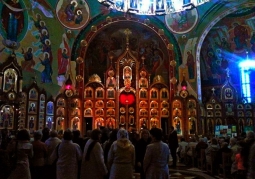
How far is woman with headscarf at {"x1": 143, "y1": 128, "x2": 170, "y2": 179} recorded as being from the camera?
162 inches

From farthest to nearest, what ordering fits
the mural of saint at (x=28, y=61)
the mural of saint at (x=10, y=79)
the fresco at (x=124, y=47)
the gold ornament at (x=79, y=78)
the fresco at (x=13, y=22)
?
the fresco at (x=124, y=47) < the gold ornament at (x=79, y=78) < the mural of saint at (x=28, y=61) < the fresco at (x=13, y=22) < the mural of saint at (x=10, y=79)

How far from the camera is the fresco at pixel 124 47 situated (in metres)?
22.8

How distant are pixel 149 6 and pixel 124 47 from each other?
23.3 feet

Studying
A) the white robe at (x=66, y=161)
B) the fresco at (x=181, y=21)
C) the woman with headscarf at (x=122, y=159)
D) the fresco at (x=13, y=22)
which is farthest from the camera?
the fresco at (x=181, y=21)

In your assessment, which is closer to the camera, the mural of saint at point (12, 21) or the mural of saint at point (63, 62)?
the mural of saint at point (12, 21)

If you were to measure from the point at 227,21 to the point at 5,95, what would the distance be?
60.8 ft

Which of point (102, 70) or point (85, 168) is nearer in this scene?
point (85, 168)

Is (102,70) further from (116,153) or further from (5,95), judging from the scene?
(116,153)

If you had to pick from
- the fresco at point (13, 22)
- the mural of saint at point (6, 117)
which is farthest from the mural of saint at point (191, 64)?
the mural of saint at point (6, 117)

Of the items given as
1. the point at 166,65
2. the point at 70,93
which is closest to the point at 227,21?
the point at 166,65

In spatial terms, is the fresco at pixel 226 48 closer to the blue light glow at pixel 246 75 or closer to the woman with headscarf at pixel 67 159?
the blue light glow at pixel 246 75

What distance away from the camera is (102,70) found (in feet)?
75.2

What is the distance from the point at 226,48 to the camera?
2347 cm

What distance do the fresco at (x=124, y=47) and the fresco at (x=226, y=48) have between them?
4096mm
